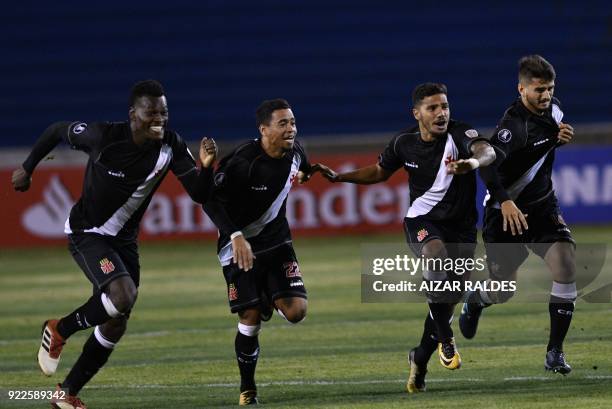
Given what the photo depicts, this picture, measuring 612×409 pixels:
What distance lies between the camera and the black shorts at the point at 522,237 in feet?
30.7

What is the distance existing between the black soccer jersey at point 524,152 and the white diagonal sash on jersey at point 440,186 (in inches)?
11.8

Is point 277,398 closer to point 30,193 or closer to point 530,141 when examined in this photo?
point 530,141

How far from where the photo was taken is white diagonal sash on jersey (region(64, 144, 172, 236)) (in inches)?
329

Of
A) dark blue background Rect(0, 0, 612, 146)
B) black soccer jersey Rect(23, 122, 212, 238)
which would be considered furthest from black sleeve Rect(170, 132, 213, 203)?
dark blue background Rect(0, 0, 612, 146)

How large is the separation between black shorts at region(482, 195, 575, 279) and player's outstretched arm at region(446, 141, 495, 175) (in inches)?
38.2

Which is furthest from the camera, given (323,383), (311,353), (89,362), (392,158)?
(311,353)

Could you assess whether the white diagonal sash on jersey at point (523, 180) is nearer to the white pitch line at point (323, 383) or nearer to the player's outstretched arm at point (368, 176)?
the player's outstretched arm at point (368, 176)

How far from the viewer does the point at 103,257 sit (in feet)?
27.0

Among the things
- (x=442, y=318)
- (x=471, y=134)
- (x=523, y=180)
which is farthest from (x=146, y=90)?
(x=523, y=180)

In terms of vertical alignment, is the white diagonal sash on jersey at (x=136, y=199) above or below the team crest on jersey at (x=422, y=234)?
above

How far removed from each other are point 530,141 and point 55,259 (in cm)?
1200

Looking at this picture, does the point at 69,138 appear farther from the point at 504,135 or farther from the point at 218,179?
the point at 504,135

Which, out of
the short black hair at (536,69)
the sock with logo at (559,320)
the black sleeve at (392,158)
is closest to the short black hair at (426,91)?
the black sleeve at (392,158)

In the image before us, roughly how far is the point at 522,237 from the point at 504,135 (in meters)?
0.93
